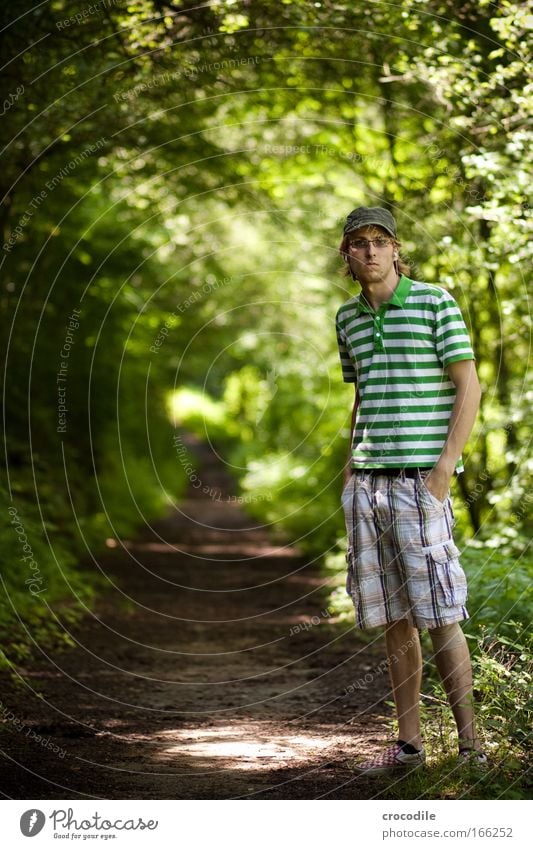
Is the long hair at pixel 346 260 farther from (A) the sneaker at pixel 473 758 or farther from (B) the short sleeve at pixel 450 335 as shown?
(A) the sneaker at pixel 473 758

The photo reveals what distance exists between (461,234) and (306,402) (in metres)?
10.3

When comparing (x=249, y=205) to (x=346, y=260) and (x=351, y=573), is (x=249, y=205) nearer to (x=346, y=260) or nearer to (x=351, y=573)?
(x=346, y=260)

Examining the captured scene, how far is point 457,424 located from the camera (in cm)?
418

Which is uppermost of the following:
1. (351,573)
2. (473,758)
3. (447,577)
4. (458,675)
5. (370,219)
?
(370,219)

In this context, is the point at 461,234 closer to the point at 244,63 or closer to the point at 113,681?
the point at 244,63

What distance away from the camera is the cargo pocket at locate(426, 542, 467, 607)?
426 cm

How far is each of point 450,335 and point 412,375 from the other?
24 centimetres

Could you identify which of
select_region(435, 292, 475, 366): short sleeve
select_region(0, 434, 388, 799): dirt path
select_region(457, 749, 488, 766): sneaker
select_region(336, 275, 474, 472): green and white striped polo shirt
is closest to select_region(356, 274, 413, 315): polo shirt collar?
select_region(336, 275, 474, 472): green and white striped polo shirt

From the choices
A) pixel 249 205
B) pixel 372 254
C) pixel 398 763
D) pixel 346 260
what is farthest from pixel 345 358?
pixel 249 205

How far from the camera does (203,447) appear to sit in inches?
1751

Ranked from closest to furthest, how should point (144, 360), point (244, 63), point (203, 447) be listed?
point (244, 63)
point (144, 360)
point (203, 447)

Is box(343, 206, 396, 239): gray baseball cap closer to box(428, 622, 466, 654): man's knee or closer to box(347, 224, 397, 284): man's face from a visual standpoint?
box(347, 224, 397, 284): man's face
